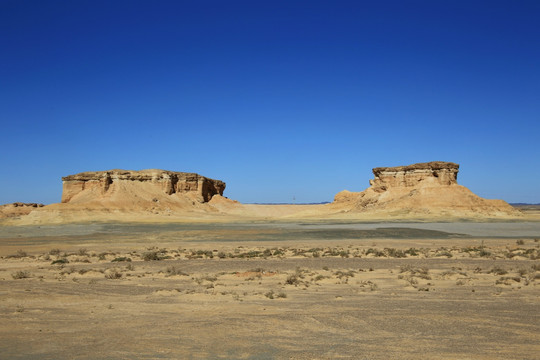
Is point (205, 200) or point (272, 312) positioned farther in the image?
point (205, 200)

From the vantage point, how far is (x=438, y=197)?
73000mm

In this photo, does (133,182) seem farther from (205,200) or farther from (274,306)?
(274,306)

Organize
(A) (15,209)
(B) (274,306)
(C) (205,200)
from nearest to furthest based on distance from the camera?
1. (B) (274,306)
2. (A) (15,209)
3. (C) (205,200)

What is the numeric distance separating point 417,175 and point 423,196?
744cm

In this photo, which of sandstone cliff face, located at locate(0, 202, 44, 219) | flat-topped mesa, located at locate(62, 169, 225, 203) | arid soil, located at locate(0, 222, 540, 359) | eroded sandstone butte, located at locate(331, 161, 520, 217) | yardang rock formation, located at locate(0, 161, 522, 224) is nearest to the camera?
arid soil, located at locate(0, 222, 540, 359)

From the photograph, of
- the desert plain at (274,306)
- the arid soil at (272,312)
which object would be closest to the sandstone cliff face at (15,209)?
the desert plain at (274,306)

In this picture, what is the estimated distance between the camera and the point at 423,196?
2936 inches

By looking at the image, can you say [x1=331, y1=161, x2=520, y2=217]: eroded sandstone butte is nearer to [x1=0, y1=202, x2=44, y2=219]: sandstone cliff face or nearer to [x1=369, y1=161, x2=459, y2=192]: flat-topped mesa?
[x1=369, y1=161, x2=459, y2=192]: flat-topped mesa

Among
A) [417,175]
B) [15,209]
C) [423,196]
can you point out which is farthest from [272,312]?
[15,209]

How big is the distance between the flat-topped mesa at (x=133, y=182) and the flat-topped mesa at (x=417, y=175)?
42.6m

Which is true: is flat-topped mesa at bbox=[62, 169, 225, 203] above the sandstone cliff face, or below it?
above

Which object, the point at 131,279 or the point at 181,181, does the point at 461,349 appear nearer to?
the point at 131,279

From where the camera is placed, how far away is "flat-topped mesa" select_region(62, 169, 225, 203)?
88581 mm

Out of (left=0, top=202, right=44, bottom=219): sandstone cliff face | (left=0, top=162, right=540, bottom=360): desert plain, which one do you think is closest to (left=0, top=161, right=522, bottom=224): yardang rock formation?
(left=0, top=202, right=44, bottom=219): sandstone cliff face
